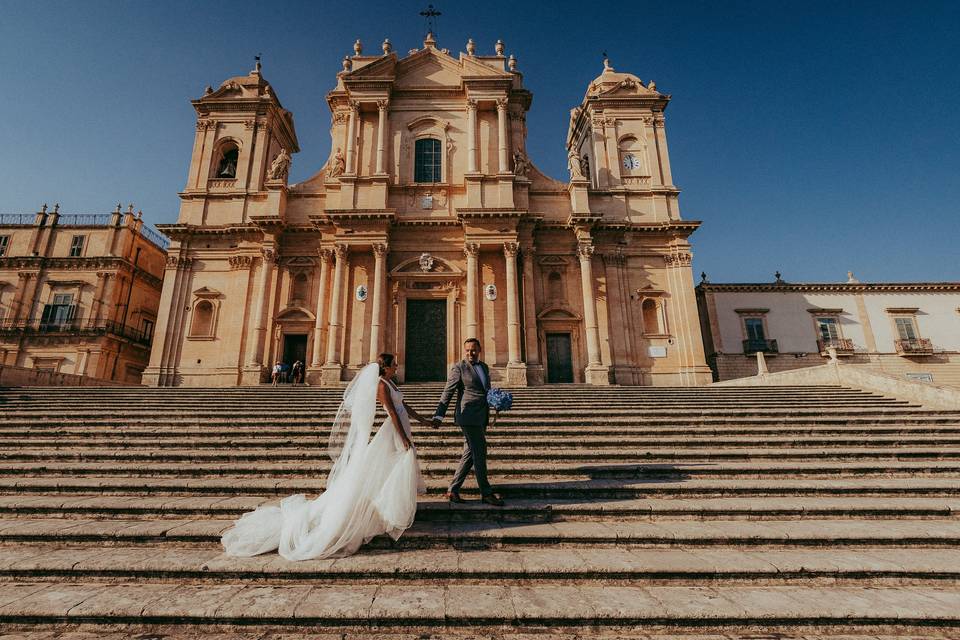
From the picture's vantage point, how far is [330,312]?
18.6 meters

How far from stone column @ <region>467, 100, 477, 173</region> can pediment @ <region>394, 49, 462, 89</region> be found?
6.57 ft

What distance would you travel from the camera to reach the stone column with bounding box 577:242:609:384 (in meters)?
18.0

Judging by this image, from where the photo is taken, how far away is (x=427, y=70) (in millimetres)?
22109

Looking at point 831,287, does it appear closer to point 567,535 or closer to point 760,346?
point 760,346

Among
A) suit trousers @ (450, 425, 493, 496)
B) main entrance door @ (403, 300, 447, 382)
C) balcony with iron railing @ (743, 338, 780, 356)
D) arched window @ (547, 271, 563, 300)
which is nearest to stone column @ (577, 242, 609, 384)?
arched window @ (547, 271, 563, 300)

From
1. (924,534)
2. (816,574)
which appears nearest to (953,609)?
(816,574)

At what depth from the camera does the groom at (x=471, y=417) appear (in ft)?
17.1

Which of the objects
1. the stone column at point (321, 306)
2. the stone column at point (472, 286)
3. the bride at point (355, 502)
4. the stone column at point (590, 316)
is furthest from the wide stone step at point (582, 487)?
the stone column at point (472, 286)

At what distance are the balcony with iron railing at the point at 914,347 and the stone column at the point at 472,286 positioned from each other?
83.6ft

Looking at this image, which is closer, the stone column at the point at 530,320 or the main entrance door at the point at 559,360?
the stone column at the point at 530,320

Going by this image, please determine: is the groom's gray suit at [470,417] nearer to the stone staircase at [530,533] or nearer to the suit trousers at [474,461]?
the suit trousers at [474,461]

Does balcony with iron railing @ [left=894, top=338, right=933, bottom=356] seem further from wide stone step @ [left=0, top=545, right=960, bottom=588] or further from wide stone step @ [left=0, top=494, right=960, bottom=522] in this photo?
wide stone step @ [left=0, top=545, right=960, bottom=588]

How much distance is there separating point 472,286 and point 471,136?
7505 millimetres

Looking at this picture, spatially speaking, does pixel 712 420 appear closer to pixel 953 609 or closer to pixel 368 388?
pixel 953 609
